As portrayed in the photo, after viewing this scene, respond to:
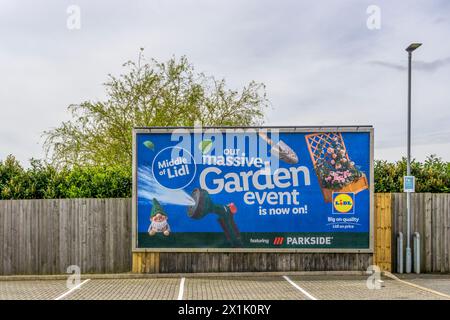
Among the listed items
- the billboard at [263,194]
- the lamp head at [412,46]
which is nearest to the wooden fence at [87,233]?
the billboard at [263,194]

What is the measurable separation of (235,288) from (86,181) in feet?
20.9

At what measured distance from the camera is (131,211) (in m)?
17.7

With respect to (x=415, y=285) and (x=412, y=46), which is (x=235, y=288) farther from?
(x=412, y=46)

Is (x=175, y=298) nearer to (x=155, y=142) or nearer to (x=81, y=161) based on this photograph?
(x=155, y=142)

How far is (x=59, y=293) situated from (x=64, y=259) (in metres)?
3.21

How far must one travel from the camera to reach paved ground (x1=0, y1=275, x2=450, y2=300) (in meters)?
13.9

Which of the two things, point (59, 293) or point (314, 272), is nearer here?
point (59, 293)

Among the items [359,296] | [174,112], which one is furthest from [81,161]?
[359,296]

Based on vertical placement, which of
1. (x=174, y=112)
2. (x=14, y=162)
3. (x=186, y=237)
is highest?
(x=174, y=112)

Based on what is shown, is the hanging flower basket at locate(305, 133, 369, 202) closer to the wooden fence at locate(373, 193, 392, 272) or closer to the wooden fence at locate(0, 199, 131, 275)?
the wooden fence at locate(373, 193, 392, 272)

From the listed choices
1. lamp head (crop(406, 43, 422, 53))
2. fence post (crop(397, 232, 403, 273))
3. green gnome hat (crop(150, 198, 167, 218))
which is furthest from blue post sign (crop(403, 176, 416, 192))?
green gnome hat (crop(150, 198, 167, 218))

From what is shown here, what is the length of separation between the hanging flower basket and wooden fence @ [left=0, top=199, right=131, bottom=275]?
216 inches

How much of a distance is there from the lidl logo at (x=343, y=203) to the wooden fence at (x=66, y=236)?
585 cm

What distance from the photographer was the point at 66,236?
58.1 feet
